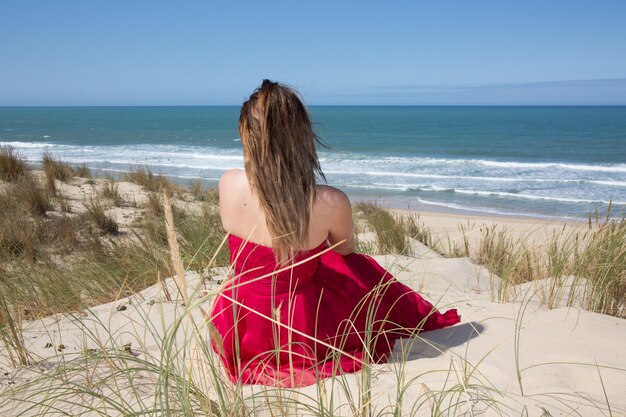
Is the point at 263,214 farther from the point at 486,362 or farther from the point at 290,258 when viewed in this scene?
the point at 486,362

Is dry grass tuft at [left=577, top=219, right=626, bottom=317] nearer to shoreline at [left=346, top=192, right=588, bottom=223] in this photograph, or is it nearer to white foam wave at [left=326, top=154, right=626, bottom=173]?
shoreline at [left=346, top=192, right=588, bottom=223]

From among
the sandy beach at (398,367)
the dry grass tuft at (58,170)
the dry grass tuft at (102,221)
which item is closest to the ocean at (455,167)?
the sandy beach at (398,367)

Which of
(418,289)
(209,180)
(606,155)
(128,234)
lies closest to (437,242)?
(418,289)

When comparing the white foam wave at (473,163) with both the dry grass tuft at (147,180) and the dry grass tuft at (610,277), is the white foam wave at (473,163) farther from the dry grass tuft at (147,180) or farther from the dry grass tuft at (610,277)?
the dry grass tuft at (610,277)

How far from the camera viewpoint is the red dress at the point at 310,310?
2.73 metres

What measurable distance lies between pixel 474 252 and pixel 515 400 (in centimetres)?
451

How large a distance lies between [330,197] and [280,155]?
0.35 m

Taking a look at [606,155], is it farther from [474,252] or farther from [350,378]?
[350,378]

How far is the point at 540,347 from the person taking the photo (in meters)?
2.79

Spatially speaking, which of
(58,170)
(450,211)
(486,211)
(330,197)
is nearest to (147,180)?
(58,170)

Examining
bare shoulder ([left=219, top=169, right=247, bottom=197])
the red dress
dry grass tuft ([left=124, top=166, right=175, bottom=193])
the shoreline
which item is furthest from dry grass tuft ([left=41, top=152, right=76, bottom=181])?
the red dress

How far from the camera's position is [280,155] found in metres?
2.51

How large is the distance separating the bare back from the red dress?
7 centimetres

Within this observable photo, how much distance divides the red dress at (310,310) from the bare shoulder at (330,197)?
26 centimetres
